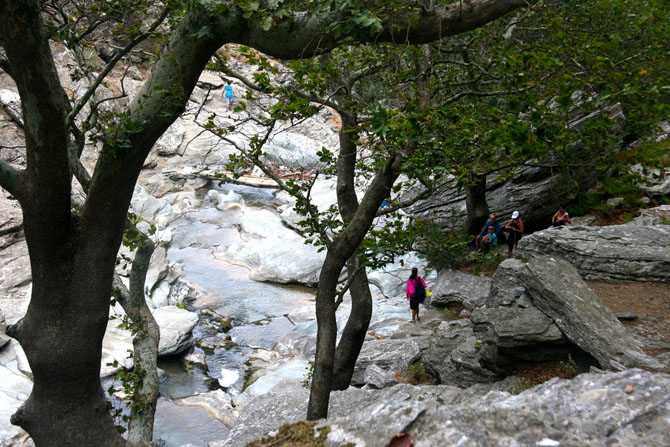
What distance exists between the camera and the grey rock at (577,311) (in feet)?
19.9

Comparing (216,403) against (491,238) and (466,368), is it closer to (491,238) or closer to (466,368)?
(466,368)

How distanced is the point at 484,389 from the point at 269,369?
6783mm

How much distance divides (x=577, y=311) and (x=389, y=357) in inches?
197

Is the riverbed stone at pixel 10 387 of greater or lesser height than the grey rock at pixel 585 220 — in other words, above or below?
below

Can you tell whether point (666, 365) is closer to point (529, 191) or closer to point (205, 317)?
point (529, 191)

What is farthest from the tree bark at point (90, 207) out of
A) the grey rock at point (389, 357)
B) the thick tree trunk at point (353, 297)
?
the grey rock at point (389, 357)

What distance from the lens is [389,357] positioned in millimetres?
10992

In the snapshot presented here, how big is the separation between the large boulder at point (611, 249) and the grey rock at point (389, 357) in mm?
3279

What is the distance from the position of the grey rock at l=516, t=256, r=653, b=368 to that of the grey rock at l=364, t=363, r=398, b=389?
131 inches

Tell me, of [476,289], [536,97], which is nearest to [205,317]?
[476,289]

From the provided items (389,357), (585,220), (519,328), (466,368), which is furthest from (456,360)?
(585,220)

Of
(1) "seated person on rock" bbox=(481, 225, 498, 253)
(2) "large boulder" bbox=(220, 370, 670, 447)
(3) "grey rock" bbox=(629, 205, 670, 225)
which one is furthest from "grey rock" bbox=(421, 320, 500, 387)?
(2) "large boulder" bbox=(220, 370, 670, 447)

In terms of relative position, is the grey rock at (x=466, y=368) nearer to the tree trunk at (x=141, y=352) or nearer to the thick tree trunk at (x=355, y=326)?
the thick tree trunk at (x=355, y=326)

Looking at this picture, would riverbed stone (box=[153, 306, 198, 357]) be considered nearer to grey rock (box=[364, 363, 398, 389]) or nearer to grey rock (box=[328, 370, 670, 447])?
grey rock (box=[364, 363, 398, 389])
